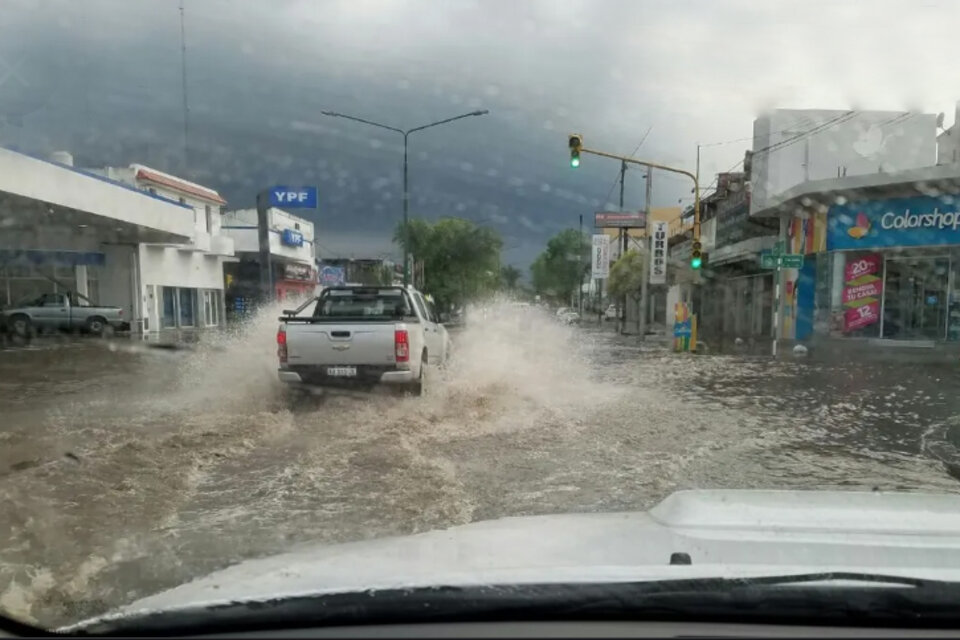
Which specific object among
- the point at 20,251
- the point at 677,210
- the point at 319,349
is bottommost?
the point at 319,349

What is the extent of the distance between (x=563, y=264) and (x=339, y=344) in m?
58.5

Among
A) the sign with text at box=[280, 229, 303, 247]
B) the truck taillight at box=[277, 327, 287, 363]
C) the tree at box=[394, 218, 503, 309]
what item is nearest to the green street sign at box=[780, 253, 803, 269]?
the truck taillight at box=[277, 327, 287, 363]

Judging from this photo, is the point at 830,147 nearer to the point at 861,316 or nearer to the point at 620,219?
the point at 861,316

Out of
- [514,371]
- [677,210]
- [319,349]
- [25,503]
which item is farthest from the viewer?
[677,210]

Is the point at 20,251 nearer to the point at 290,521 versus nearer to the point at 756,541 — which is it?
the point at 290,521

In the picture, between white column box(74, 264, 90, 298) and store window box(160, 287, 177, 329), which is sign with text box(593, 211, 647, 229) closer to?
store window box(160, 287, 177, 329)

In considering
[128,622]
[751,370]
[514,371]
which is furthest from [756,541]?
[751,370]

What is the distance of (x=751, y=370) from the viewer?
54.7 ft

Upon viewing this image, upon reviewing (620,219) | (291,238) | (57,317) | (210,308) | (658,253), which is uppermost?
(620,219)

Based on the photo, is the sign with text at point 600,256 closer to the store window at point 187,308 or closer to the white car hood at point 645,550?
the store window at point 187,308

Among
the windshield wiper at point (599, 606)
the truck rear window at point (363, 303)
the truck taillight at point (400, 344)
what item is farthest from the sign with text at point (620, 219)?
the windshield wiper at point (599, 606)

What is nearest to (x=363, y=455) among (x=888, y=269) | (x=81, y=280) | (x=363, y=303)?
(x=363, y=303)

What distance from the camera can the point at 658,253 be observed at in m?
31.8

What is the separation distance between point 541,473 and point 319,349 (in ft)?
14.5
